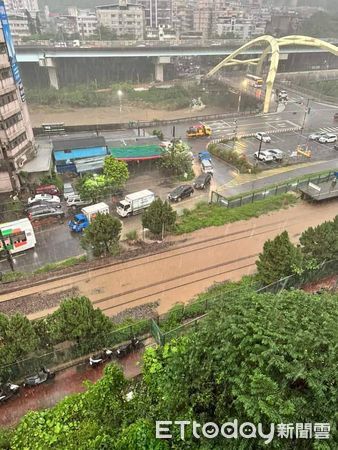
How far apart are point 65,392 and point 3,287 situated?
31.7ft

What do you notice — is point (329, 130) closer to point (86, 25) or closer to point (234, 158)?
point (234, 158)

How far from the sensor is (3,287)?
22.7 metres

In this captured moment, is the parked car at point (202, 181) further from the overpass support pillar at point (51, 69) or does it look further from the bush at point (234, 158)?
the overpass support pillar at point (51, 69)

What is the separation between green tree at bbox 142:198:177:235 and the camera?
26.1 m

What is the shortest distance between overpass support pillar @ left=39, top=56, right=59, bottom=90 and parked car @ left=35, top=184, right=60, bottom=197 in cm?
5237

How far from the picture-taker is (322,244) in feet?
70.4

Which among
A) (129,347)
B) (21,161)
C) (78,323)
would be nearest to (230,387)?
(78,323)

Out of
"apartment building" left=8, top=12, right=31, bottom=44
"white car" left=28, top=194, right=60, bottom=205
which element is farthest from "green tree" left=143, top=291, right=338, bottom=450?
"apartment building" left=8, top=12, right=31, bottom=44

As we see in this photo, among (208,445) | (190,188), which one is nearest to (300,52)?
(190,188)

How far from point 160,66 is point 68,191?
6053cm

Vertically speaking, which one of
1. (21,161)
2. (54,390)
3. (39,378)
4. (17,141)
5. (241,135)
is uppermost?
(17,141)

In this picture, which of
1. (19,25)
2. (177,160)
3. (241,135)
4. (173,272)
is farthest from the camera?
(19,25)

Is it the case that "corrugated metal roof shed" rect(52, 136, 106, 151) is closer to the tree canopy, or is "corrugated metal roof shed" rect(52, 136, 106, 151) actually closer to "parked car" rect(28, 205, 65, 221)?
"parked car" rect(28, 205, 65, 221)

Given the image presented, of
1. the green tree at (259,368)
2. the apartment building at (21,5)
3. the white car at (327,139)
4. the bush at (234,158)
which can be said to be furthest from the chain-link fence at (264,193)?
the apartment building at (21,5)
